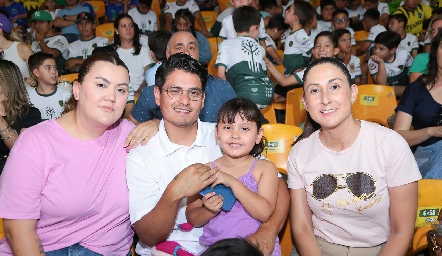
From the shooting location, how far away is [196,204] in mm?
2203

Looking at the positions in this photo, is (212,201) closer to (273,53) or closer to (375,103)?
(375,103)

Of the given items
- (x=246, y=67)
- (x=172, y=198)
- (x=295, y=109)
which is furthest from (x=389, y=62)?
(x=172, y=198)

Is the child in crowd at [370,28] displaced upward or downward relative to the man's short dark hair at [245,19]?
downward

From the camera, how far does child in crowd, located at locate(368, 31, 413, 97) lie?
5418 mm

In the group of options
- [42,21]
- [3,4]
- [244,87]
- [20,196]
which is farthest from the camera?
[3,4]

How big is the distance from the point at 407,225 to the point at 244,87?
8.30ft

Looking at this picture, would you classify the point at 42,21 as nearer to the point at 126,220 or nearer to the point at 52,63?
the point at 52,63

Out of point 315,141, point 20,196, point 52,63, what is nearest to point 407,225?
point 315,141

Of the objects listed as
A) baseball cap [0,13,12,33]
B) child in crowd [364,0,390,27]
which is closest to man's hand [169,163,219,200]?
baseball cap [0,13,12,33]

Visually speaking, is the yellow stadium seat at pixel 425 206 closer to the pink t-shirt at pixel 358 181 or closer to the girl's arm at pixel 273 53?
the pink t-shirt at pixel 358 181

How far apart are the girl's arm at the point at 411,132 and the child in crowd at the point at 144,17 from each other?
5.28 metres

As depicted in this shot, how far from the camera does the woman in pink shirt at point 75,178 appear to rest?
2.01 meters

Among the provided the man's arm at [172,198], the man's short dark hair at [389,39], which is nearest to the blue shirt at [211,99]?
the man's arm at [172,198]

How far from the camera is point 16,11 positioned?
26.2 feet
